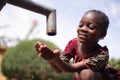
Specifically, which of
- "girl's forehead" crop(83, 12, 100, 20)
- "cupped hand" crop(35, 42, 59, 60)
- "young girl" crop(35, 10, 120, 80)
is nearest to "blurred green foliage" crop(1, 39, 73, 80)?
"young girl" crop(35, 10, 120, 80)

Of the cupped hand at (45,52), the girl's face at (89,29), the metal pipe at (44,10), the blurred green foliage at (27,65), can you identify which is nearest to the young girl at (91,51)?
the girl's face at (89,29)

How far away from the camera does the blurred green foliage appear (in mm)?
14461

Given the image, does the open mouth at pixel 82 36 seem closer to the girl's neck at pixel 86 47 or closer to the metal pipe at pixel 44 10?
the girl's neck at pixel 86 47

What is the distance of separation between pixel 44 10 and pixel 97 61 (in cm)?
87

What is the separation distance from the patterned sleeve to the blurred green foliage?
10.7 meters

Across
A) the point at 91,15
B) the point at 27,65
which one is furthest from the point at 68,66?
the point at 27,65

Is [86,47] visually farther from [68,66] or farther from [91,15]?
[68,66]

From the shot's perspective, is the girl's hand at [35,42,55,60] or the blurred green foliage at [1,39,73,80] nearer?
the girl's hand at [35,42,55,60]

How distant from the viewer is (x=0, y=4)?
7.11 feet

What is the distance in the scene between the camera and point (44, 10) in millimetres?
→ 2326

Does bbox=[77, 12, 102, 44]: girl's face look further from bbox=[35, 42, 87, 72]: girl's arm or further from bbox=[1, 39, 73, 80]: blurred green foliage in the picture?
bbox=[1, 39, 73, 80]: blurred green foliage

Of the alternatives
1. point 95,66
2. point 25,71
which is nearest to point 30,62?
point 25,71

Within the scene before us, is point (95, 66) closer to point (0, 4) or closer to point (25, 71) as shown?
point (0, 4)

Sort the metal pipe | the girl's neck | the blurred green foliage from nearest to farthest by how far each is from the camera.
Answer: the metal pipe < the girl's neck < the blurred green foliage
